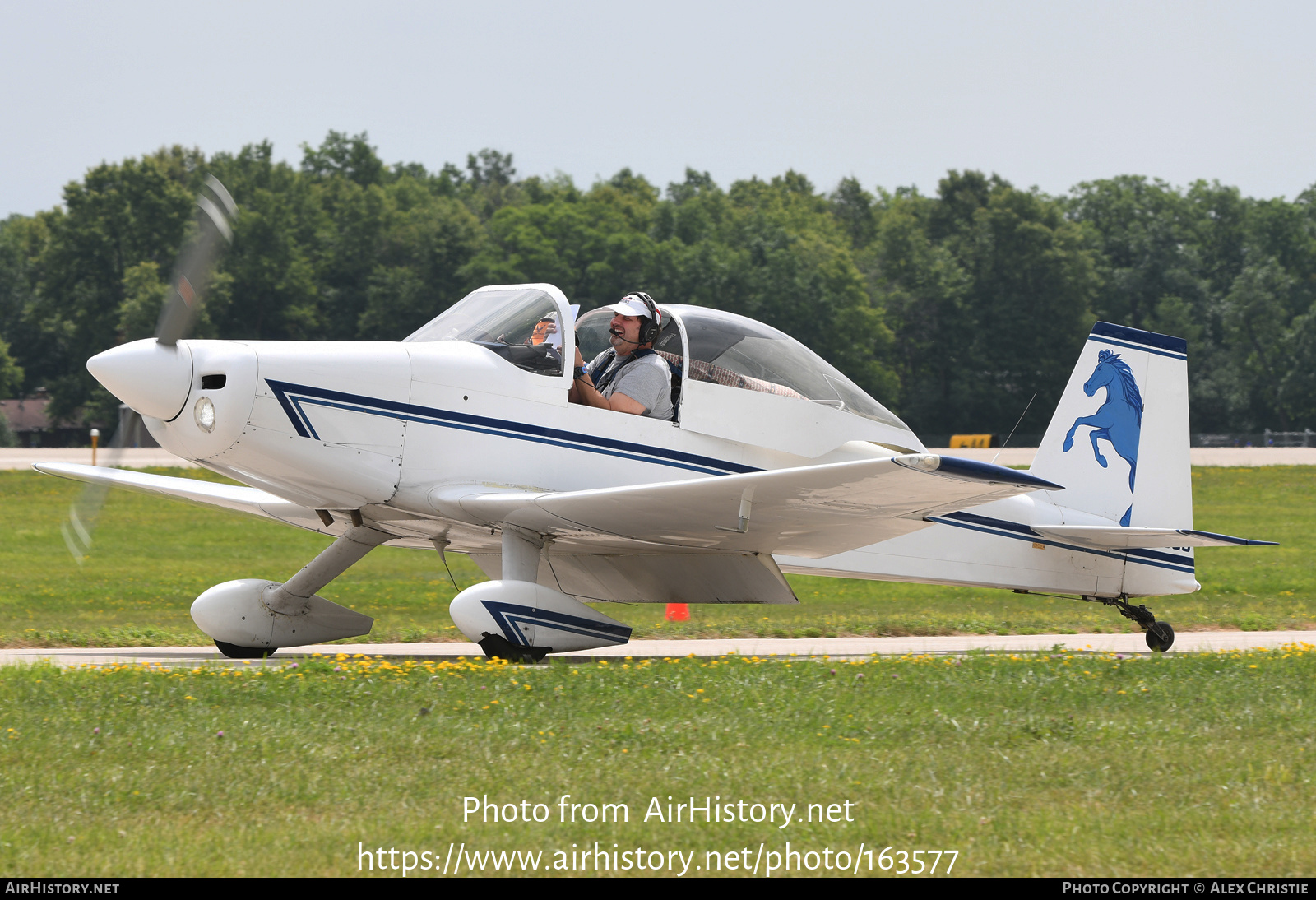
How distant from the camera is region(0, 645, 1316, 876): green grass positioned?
15.3 feet

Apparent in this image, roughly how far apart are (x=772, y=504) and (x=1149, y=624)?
180 inches

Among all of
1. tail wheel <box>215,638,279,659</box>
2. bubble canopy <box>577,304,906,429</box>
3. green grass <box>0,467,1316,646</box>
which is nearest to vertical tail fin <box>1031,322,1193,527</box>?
bubble canopy <box>577,304,906,429</box>

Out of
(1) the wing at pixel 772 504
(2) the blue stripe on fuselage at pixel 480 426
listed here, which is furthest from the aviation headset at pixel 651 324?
(1) the wing at pixel 772 504

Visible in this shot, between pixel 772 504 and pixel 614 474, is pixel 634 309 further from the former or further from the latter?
pixel 772 504

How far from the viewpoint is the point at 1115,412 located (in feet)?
37.9

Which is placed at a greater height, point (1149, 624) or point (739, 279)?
point (739, 279)

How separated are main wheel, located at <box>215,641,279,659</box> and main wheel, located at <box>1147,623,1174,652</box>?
742 cm

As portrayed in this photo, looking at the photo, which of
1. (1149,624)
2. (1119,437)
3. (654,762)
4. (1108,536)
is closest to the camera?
(654,762)

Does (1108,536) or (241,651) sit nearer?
(241,651)

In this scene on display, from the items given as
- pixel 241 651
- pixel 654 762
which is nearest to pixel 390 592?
pixel 241 651

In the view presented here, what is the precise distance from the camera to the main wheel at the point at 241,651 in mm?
10188

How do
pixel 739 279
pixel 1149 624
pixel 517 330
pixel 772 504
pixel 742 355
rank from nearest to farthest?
pixel 772 504 < pixel 517 330 < pixel 742 355 < pixel 1149 624 < pixel 739 279

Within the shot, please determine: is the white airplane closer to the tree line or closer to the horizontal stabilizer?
the horizontal stabilizer

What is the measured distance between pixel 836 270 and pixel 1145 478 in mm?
62845
